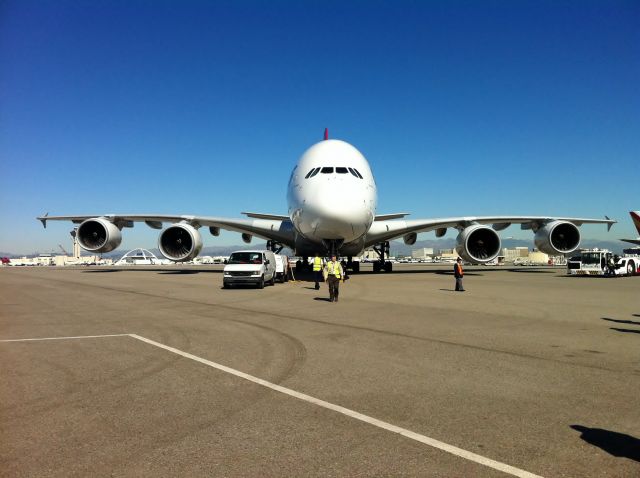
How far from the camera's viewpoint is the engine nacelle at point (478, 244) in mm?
22875

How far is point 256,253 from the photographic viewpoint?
18.4 meters

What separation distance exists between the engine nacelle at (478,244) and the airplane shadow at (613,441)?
787 inches

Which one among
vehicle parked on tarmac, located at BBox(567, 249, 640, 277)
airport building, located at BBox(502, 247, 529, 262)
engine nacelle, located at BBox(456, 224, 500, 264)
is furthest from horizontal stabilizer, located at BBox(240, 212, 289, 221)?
airport building, located at BBox(502, 247, 529, 262)

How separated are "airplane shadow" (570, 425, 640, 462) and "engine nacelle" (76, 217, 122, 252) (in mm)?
25503

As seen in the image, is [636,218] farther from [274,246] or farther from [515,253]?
[515,253]

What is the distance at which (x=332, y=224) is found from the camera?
55.6 ft

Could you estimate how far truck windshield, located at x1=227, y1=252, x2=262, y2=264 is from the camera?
1780 centimetres

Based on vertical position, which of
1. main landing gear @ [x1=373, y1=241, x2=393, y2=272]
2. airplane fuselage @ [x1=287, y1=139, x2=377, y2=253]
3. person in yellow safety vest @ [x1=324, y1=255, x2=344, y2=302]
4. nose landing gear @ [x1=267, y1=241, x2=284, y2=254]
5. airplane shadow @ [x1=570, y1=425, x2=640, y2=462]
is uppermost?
airplane fuselage @ [x1=287, y1=139, x2=377, y2=253]

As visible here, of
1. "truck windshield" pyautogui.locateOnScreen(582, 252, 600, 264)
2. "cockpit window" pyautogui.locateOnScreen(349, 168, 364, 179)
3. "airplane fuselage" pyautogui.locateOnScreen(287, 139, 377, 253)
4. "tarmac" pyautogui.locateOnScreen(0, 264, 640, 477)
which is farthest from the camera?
"truck windshield" pyautogui.locateOnScreen(582, 252, 600, 264)

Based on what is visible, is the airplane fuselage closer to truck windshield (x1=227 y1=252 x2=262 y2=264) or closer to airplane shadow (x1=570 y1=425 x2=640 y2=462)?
truck windshield (x1=227 y1=252 x2=262 y2=264)

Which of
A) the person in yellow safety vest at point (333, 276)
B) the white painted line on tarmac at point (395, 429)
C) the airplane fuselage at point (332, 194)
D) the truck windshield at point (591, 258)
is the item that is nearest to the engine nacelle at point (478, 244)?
the airplane fuselage at point (332, 194)

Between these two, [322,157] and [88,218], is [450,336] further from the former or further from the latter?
[88,218]

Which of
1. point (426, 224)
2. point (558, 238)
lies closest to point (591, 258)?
point (558, 238)

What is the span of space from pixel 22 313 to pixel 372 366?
29.6 feet
